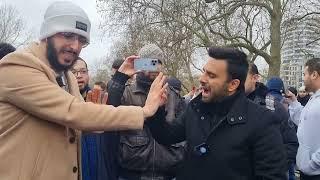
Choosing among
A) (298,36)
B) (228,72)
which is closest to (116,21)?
(298,36)

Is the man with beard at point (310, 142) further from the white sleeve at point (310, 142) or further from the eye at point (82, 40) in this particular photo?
the eye at point (82, 40)

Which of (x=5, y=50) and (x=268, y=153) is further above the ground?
(x=5, y=50)

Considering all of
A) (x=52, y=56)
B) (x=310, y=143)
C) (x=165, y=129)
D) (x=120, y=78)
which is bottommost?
(x=310, y=143)

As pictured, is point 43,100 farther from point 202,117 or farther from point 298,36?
point 298,36

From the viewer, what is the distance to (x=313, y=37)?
2045 centimetres

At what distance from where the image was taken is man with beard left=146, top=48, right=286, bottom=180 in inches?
120

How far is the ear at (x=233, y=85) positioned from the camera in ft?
10.8

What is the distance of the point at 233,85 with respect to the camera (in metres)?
3.31

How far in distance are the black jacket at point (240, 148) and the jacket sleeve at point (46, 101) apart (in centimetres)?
82

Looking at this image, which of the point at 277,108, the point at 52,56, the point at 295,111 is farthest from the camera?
the point at 295,111

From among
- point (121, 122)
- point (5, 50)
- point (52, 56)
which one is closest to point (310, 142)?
→ point (121, 122)

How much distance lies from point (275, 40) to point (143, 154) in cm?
1735

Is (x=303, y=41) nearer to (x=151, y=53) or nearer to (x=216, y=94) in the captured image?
(x=151, y=53)

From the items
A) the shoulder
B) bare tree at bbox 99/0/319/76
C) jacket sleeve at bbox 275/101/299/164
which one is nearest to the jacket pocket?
the shoulder
